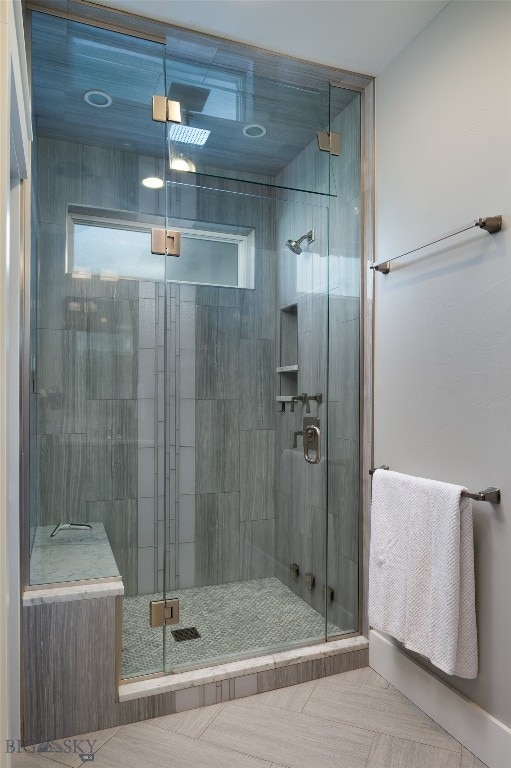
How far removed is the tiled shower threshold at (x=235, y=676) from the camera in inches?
72.5

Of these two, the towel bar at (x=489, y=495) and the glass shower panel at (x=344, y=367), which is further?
the glass shower panel at (x=344, y=367)

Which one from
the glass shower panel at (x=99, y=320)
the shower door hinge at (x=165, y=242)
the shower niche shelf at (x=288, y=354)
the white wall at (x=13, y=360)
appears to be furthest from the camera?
the shower niche shelf at (x=288, y=354)

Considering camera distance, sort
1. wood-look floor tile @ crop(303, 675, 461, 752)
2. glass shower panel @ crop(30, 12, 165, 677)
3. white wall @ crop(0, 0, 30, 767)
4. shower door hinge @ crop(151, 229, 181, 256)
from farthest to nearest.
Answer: shower door hinge @ crop(151, 229, 181, 256) → glass shower panel @ crop(30, 12, 165, 677) → wood-look floor tile @ crop(303, 675, 461, 752) → white wall @ crop(0, 0, 30, 767)

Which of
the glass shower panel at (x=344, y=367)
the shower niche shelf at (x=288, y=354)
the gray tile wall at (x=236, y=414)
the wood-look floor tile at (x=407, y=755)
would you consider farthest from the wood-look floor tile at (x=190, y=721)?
the shower niche shelf at (x=288, y=354)

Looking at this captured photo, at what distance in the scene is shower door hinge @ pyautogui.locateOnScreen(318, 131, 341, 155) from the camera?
223cm

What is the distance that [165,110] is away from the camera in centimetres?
199

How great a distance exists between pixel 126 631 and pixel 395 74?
244 centimetres

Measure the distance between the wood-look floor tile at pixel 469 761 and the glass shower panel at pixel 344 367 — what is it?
657 millimetres

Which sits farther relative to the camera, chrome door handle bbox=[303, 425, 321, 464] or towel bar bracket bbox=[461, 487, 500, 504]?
chrome door handle bbox=[303, 425, 321, 464]

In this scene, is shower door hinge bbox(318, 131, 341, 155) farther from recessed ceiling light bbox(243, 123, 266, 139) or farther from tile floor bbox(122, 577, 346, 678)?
tile floor bbox(122, 577, 346, 678)

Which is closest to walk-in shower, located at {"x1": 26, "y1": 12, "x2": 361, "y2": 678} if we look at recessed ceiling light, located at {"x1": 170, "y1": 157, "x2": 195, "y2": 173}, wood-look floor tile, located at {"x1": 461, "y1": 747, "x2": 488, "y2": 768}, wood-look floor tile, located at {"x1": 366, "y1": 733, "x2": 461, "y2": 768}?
recessed ceiling light, located at {"x1": 170, "y1": 157, "x2": 195, "y2": 173}

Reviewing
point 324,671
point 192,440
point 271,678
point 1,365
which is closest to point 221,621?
point 271,678

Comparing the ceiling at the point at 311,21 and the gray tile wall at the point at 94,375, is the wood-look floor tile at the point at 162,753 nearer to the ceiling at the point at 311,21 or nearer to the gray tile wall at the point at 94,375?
the gray tile wall at the point at 94,375

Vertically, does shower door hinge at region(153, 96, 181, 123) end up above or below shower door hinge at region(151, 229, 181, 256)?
above
